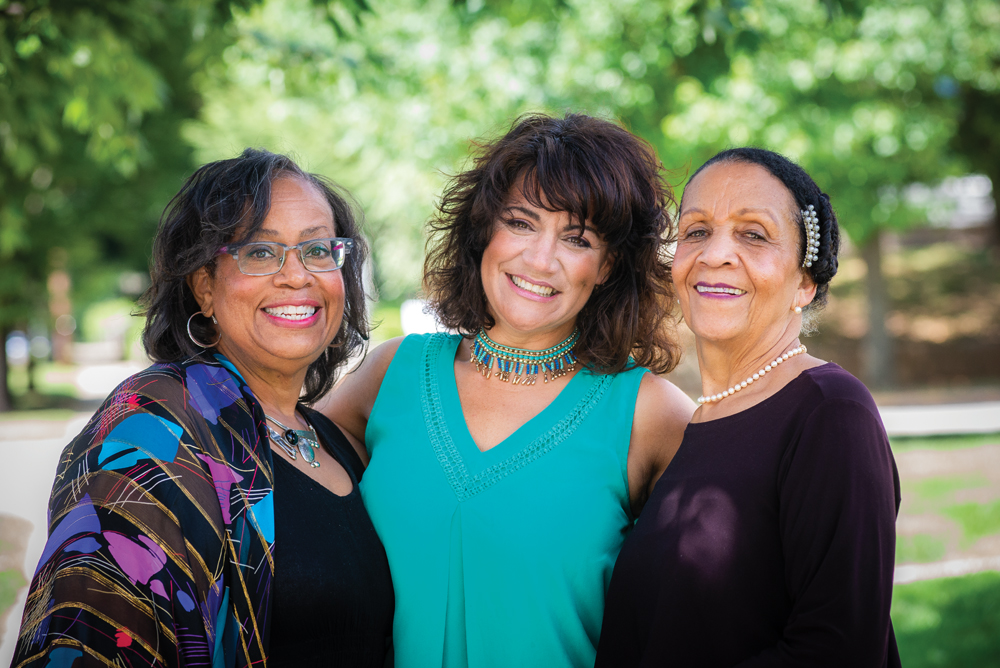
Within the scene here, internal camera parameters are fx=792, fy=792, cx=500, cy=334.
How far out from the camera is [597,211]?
9.11 ft

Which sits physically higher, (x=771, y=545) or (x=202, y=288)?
(x=202, y=288)

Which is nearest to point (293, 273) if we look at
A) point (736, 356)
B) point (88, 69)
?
point (736, 356)

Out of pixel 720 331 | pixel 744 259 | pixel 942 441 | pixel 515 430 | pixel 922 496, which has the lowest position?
pixel 942 441

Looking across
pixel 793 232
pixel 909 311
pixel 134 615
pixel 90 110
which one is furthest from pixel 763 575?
pixel 909 311

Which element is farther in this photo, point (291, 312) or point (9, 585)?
point (9, 585)

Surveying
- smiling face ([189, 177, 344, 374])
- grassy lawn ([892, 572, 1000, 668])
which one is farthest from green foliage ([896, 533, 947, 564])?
smiling face ([189, 177, 344, 374])

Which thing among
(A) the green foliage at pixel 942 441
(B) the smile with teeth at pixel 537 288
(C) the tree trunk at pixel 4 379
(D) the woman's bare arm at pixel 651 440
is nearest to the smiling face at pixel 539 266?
(B) the smile with teeth at pixel 537 288

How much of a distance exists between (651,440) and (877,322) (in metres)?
14.0

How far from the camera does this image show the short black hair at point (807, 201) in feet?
7.57

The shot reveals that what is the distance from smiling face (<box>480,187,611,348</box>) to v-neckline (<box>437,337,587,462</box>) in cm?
25

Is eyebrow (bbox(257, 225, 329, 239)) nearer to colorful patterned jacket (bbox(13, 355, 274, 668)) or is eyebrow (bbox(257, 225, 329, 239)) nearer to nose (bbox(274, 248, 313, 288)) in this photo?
nose (bbox(274, 248, 313, 288))

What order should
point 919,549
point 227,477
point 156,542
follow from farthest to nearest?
point 919,549 → point 227,477 → point 156,542

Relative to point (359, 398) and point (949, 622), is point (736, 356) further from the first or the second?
point (949, 622)

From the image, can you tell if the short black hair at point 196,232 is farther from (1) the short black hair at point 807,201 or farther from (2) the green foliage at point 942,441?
(2) the green foliage at point 942,441
